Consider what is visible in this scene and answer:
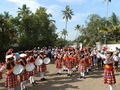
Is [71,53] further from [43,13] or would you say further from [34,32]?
[43,13]

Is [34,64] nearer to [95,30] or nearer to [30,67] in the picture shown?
[30,67]

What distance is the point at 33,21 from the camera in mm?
32594

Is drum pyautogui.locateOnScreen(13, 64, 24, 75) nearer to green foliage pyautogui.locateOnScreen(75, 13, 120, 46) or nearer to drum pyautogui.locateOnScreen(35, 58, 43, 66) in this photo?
drum pyautogui.locateOnScreen(35, 58, 43, 66)

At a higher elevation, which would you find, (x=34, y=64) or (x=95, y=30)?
(x=95, y=30)

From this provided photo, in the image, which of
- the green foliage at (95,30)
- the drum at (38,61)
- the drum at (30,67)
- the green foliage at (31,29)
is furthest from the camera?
the green foliage at (95,30)

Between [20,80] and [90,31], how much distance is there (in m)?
45.5

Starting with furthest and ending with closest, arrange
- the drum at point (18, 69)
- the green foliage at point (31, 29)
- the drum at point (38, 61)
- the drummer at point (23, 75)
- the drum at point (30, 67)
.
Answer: the green foliage at point (31, 29) → the drum at point (38, 61) → the drum at point (30, 67) → the drummer at point (23, 75) → the drum at point (18, 69)

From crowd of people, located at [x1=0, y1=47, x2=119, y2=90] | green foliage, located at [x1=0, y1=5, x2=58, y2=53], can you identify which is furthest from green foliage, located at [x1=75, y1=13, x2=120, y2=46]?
crowd of people, located at [x1=0, y1=47, x2=119, y2=90]

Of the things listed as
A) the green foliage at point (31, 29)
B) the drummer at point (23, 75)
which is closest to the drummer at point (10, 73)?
the drummer at point (23, 75)

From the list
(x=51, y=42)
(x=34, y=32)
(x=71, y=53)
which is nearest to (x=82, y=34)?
(x=51, y=42)

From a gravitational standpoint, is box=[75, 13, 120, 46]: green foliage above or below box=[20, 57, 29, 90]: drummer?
above

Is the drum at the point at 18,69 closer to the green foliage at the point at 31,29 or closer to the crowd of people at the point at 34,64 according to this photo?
the crowd of people at the point at 34,64

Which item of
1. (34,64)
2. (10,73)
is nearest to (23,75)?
(10,73)

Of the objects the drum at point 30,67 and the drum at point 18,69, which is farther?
the drum at point 30,67
